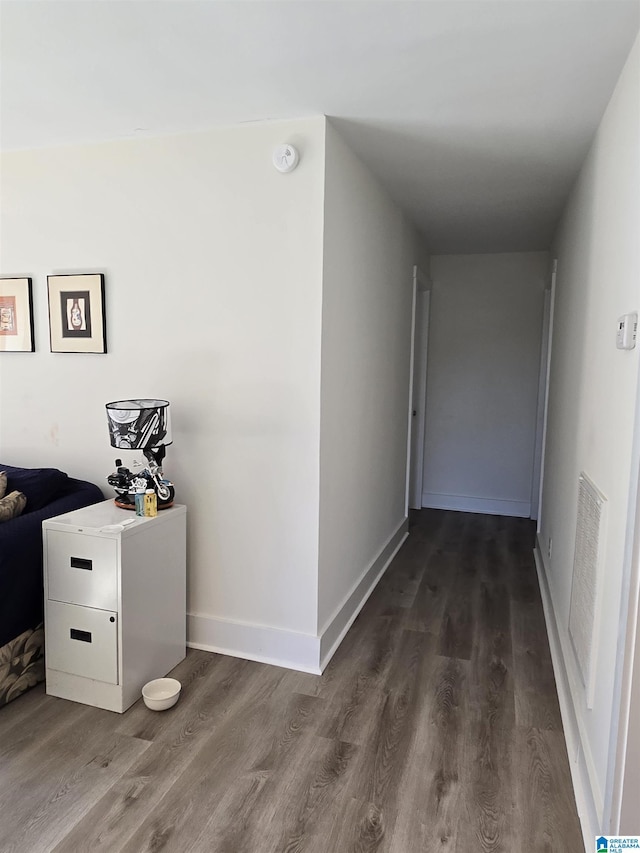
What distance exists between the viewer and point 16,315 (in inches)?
113

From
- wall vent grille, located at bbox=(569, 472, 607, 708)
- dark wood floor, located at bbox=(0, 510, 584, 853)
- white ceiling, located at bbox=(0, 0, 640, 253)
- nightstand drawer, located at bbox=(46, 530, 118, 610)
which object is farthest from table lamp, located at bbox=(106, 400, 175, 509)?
wall vent grille, located at bbox=(569, 472, 607, 708)

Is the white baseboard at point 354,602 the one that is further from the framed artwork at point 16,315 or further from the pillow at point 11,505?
the framed artwork at point 16,315

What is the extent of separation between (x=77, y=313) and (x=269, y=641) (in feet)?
5.89

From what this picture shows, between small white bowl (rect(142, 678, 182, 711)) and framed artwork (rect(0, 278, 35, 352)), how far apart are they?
5.70ft

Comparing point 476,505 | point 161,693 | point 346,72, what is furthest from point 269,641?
point 476,505

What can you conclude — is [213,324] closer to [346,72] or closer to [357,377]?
[357,377]

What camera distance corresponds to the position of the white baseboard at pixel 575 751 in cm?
160

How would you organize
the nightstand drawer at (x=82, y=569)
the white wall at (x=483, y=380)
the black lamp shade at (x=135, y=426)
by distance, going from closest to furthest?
the nightstand drawer at (x=82, y=569) < the black lamp shade at (x=135, y=426) < the white wall at (x=483, y=380)

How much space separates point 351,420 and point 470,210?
175 cm

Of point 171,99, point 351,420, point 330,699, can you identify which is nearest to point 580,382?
point 351,420

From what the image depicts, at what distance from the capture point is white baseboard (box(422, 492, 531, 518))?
5.08 meters

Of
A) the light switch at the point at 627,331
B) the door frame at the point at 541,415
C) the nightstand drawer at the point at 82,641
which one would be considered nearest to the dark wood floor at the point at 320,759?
the nightstand drawer at the point at 82,641

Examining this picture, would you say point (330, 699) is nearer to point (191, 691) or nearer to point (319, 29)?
point (191, 691)

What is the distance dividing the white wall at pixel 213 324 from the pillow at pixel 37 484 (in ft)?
0.76
